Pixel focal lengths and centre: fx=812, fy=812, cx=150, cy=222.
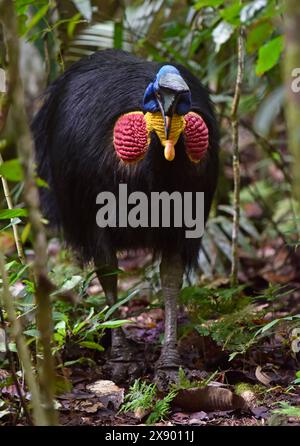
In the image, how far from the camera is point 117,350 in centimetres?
406

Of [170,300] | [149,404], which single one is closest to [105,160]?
[170,300]

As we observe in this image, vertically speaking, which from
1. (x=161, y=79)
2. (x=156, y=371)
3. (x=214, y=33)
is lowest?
(x=156, y=371)

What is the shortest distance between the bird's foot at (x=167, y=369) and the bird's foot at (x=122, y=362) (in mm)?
136

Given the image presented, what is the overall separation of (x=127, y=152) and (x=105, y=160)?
177 millimetres

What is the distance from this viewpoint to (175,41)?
583 cm

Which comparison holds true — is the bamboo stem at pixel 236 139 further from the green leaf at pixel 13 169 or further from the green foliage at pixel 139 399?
the green leaf at pixel 13 169

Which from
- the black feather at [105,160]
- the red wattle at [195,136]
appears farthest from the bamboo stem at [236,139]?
the red wattle at [195,136]

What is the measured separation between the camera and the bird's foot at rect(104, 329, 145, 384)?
12.7ft

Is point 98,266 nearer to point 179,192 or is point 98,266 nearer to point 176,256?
point 176,256

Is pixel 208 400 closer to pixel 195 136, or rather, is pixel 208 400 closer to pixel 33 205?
pixel 195 136

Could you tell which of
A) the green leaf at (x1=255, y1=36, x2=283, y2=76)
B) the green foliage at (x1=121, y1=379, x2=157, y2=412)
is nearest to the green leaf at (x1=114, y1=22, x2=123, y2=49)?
the green leaf at (x1=255, y1=36, x2=283, y2=76)

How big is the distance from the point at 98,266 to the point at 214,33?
1501mm

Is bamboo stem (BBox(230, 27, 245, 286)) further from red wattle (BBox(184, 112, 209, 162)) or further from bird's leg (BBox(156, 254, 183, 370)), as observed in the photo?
red wattle (BBox(184, 112, 209, 162))
